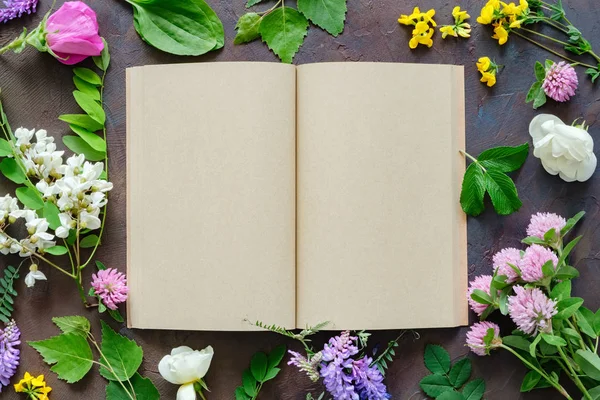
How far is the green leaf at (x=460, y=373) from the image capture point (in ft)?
2.45

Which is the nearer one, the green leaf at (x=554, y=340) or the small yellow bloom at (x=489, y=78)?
the green leaf at (x=554, y=340)

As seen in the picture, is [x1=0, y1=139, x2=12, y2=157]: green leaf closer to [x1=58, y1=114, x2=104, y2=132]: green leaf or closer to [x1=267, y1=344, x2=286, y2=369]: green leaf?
[x1=58, y1=114, x2=104, y2=132]: green leaf

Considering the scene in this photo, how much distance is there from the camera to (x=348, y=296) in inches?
28.5

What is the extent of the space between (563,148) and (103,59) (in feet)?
1.96

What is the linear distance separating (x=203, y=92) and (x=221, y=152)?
80 mm

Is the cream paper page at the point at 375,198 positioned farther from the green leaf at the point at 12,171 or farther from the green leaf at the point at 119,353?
the green leaf at the point at 12,171

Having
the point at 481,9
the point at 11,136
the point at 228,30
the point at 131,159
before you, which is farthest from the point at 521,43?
the point at 11,136

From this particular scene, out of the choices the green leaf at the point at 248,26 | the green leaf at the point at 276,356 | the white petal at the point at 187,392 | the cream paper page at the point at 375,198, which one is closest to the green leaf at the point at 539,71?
the cream paper page at the point at 375,198

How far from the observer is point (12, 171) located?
733 millimetres

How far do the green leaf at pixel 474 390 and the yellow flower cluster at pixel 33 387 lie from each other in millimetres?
→ 546

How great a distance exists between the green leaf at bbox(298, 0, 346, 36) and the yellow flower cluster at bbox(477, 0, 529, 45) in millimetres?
182

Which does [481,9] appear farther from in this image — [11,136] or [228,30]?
[11,136]

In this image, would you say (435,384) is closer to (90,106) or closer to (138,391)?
(138,391)

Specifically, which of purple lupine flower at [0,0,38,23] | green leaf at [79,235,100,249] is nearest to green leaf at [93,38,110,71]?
purple lupine flower at [0,0,38,23]
